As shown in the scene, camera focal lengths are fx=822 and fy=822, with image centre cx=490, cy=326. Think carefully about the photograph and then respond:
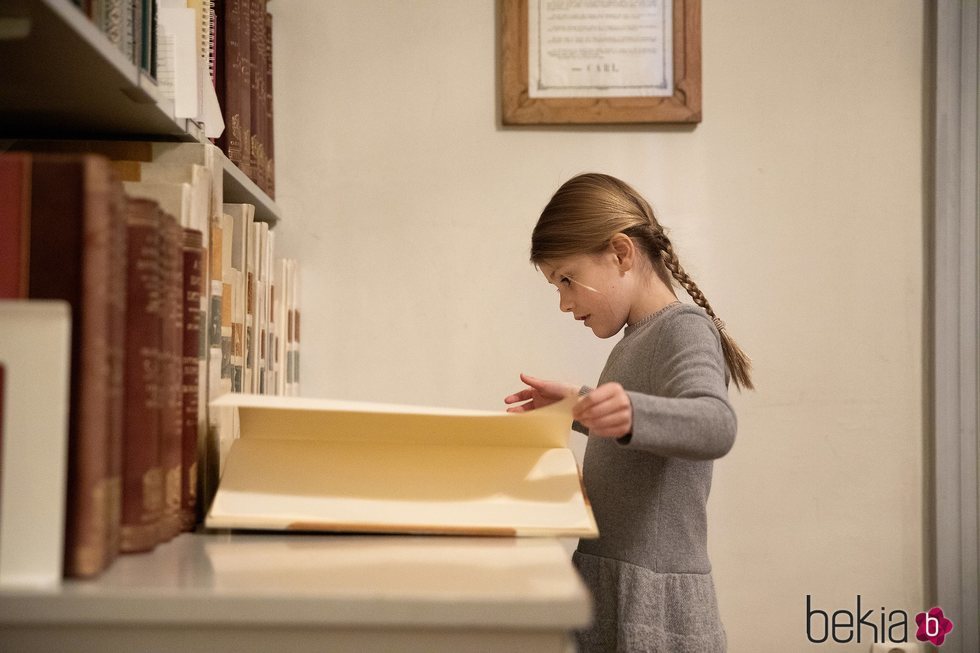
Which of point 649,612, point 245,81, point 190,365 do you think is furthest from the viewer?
point 245,81

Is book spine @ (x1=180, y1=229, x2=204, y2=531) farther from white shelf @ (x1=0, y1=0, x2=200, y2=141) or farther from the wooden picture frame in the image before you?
the wooden picture frame

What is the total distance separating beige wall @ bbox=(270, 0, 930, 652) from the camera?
63.2 inches

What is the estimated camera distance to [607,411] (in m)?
0.80

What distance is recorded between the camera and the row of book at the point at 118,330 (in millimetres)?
568

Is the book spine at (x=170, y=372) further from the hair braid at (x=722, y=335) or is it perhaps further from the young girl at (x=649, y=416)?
the hair braid at (x=722, y=335)

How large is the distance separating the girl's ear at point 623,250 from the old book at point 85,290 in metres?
0.75

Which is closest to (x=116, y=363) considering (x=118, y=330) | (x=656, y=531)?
(x=118, y=330)

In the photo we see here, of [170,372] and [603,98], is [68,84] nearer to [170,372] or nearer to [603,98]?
[170,372]

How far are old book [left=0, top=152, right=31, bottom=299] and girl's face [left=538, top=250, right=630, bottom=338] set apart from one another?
0.77 meters

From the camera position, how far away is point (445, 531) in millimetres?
724

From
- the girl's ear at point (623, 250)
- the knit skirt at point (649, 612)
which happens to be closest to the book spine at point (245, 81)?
the girl's ear at point (623, 250)

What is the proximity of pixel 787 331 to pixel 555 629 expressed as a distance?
1.22 m

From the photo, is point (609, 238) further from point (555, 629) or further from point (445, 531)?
point (555, 629)

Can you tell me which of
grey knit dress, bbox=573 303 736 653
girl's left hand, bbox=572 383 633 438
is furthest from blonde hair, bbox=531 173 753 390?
girl's left hand, bbox=572 383 633 438
